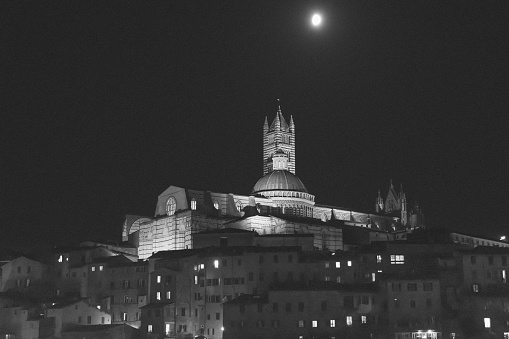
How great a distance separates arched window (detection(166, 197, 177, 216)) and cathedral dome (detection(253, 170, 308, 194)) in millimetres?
10501

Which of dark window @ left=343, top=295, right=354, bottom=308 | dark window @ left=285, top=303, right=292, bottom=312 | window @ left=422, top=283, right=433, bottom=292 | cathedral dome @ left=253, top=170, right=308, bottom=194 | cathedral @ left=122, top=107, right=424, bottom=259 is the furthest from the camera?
cathedral dome @ left=253, top=170, right=308, bottom=194

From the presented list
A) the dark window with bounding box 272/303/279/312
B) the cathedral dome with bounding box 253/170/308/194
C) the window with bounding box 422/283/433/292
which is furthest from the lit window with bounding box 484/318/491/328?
the cathedral dome with bounding box 253/170/308/194

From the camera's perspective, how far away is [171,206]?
80500 millimetres

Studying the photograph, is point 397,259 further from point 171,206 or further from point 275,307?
point 171,206

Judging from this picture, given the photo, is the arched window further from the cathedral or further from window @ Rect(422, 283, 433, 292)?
window @ Rect(422, 283, 433, 292)

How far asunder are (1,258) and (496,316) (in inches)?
1609

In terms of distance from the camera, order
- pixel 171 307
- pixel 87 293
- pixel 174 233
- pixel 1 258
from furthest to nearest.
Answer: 1. pixel 174 233
2. pixel 1 258
3. pixel 87 293
4. pixel 171 307

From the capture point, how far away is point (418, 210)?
105 meters

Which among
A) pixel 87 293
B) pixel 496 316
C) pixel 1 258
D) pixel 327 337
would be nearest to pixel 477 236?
pixel 496 316

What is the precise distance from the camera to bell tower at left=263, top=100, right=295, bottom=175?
347ft

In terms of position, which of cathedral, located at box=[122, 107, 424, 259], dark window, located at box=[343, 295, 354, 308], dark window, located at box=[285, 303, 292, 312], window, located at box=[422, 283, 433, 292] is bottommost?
dark window, located at box=[285, 303, 292, 312]

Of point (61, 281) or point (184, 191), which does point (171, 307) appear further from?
point (184, 191)

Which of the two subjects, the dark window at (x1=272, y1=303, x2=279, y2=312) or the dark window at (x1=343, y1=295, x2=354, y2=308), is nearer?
the dark window at (x1=272, y1=303, x2=279, y2=312)

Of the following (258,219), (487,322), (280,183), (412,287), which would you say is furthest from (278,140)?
(487,322)
